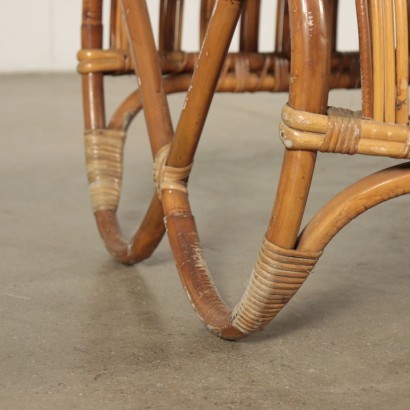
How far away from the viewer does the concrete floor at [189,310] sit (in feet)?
2.97

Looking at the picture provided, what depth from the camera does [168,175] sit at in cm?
109

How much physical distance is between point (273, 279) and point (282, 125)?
144mm

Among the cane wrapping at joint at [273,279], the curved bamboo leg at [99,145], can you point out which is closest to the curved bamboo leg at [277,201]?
the cane wrapping at joint at [273,279]

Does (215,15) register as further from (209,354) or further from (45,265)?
(45,265)

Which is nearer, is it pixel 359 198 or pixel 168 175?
pixel 359 198

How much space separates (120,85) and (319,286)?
196cm

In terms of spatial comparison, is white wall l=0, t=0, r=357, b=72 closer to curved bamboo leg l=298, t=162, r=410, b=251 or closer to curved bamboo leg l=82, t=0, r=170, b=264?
curved bamboo leg l=82, t=0, r=170, b=264

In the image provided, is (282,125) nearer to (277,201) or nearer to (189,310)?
(277,201)

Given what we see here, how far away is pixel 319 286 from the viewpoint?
1207 mm

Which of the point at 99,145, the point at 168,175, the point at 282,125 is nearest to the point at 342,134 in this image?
the point at 282,125

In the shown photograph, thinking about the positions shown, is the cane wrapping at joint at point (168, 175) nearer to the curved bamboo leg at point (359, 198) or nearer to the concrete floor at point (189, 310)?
the concrete floor at point (189, 310)

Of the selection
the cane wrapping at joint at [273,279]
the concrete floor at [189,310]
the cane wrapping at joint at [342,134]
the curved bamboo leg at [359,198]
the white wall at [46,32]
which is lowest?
the white wall at [46,32]

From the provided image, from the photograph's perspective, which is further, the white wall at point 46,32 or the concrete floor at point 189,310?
the white wall at point 46,32

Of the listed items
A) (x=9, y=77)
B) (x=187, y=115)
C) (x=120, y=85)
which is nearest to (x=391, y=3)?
(x=187, y=115)
